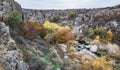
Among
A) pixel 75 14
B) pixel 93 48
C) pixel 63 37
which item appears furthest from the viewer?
pixel 75 14

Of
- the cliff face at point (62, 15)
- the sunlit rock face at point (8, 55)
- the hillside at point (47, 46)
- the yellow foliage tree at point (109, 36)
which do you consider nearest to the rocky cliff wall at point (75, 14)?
the cliff face at point (62, 15)

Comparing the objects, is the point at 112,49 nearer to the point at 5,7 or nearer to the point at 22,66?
the point at 5,7

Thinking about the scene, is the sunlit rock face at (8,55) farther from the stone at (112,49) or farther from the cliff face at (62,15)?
the cliff face at (62,15)

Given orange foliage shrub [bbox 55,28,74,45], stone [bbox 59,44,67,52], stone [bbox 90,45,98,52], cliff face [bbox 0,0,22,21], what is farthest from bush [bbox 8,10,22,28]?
stone [bbox 90,45,98,52]

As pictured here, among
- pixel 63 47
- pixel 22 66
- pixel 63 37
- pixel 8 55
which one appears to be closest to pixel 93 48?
pixel 63 37

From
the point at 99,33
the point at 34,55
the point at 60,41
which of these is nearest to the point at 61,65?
the point at 34,55

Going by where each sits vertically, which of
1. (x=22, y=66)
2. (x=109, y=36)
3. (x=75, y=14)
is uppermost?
(x=22, y=66)

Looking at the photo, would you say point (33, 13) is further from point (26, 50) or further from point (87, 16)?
point (26, 50)

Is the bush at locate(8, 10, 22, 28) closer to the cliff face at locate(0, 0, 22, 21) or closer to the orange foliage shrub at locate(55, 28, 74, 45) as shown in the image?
the cliff face at locate(0, 0, 22, 21)

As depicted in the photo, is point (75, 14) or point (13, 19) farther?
point (75, 14)
